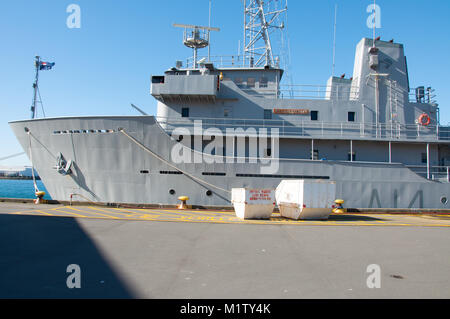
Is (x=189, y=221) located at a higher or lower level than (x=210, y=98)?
lower

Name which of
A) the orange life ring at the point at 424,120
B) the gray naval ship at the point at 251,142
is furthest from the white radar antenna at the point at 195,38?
the orange life ring at the point at 424,120

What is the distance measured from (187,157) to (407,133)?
12.7 meters

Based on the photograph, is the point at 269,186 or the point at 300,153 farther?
the point at 300,153

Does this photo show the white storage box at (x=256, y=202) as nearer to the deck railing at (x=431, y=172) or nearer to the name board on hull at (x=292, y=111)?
the name board on hull at (x=292, y=111)

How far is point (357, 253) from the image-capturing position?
6.18 m

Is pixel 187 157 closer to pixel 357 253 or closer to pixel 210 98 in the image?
pixel 210 98

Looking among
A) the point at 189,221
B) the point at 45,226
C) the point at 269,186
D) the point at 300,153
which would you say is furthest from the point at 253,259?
the point at 300,153

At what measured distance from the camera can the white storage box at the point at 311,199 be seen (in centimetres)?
1132

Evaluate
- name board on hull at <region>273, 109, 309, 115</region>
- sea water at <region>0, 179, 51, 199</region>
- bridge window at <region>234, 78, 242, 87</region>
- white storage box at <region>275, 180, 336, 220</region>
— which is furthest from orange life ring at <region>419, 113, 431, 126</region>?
sea water at <region>0, 179, 51, 199</region>

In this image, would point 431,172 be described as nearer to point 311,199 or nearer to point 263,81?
point 311,199

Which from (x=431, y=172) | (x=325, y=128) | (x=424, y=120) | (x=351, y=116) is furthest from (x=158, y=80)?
(x=431, y=172)

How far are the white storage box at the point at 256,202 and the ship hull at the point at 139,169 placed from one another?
3.21 meters

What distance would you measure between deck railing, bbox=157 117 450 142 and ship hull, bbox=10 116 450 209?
1.81 metres
